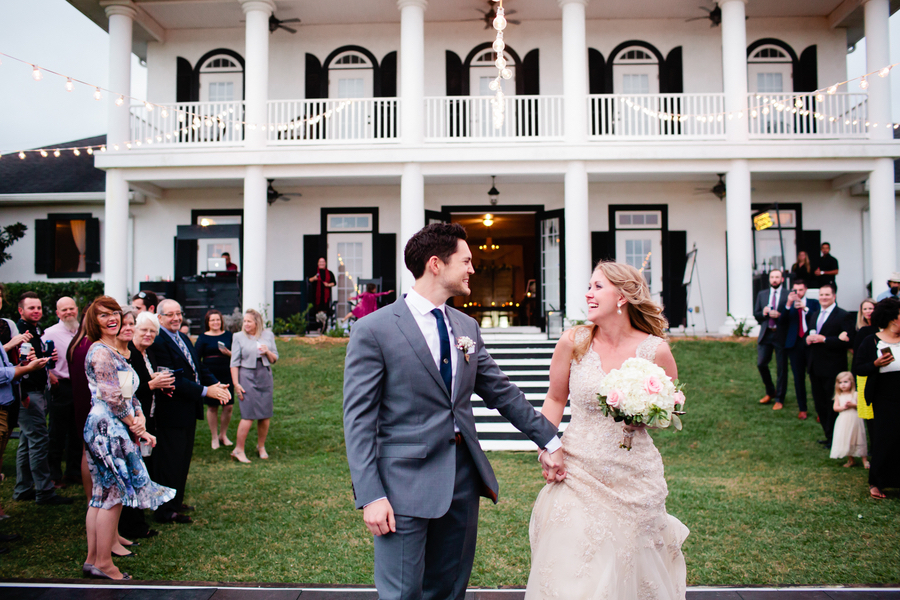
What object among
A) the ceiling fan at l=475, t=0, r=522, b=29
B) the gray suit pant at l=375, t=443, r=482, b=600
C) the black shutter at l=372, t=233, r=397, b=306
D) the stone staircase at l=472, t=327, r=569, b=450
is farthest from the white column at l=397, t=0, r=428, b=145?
the gray suit pant at l=375, t=443, r=482, b=600

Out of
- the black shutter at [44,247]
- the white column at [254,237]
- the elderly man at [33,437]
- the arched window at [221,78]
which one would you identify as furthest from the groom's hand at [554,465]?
the black shutter at [44,247]

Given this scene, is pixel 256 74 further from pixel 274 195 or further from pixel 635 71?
pixel 635 71

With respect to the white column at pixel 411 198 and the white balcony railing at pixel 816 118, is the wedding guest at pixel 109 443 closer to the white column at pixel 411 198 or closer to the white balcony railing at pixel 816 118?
the white column at pixel 411 198

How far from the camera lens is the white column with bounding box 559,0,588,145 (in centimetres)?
1293

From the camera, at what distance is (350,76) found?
15.4m

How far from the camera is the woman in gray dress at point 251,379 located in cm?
742

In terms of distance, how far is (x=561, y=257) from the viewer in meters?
14.5

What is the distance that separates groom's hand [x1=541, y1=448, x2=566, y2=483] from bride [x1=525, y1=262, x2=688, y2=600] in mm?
15

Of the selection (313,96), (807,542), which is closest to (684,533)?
(807,542)

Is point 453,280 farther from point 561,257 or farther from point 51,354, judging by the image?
point 561,257

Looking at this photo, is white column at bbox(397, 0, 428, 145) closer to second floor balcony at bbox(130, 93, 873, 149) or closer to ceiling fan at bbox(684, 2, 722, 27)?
second floor balcony at bbox(130, 93, 873, 149)

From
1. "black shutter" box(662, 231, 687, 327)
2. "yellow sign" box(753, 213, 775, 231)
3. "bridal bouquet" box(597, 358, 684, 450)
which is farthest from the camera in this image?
"black shutter" box(662, 231, 687, 327)

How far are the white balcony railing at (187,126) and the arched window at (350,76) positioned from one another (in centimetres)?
235

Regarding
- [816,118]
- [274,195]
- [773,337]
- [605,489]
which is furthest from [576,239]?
[605,489]
